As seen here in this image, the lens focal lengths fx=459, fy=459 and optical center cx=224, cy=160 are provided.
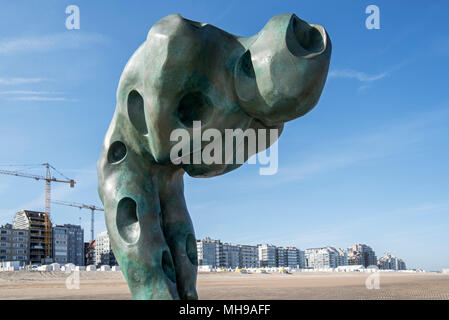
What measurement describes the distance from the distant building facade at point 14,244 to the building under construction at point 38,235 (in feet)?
8.26

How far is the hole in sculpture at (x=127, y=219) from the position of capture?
9.58 m

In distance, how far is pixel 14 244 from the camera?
377 ft

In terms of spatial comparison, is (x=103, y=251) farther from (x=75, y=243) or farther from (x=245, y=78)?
(x=245, y=78)

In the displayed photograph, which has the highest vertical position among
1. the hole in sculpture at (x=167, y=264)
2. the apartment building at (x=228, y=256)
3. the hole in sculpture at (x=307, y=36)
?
the hole in sculpture at (x=307, y=36)

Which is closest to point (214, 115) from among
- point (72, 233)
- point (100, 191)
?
point (100, 191)

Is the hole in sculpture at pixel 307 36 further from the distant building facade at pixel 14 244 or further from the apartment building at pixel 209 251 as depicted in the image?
the apartment building at pixel 209 251

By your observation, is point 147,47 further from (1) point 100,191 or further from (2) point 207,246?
(2) point 207,246

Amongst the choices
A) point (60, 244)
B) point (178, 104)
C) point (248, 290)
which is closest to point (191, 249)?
point (178, 104)

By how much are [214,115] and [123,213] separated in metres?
3.01

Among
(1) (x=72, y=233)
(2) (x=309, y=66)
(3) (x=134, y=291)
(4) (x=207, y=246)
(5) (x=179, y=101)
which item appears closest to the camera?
(2) (x=309, y=66)

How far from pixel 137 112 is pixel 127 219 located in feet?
7.48

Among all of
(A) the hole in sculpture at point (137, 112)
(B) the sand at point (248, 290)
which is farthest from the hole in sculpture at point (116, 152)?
(B) the sand at point (248, 290)

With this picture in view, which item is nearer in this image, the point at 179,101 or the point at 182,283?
the point at 179,101

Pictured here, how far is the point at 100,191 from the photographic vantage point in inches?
402
